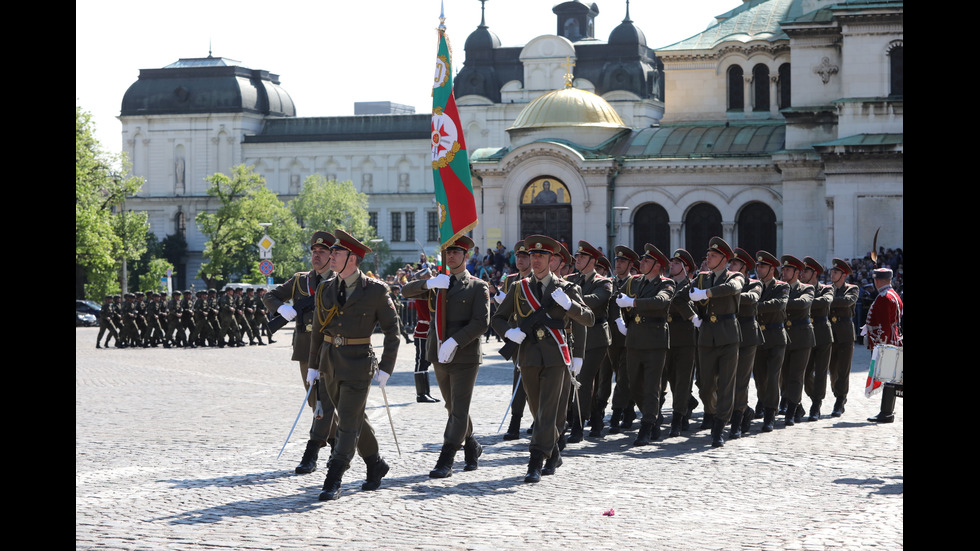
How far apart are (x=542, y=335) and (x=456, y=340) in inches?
28.0

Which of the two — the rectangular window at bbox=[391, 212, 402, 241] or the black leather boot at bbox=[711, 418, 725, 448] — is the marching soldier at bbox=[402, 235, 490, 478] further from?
the rectangular window at bbox=[391, 212, 402, 241]

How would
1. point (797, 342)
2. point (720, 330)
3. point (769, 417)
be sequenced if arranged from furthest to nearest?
1. point (797, 342)
2. point (769, 417)
3. point (720, 330)

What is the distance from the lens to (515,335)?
34.7 ft

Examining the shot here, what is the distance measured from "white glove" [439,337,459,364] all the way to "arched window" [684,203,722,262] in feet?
119

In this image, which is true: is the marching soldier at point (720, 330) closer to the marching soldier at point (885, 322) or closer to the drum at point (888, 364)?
the drum at point (888, 364)

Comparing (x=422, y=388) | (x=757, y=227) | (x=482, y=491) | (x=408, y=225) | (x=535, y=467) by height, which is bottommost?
(x=482, y=491)

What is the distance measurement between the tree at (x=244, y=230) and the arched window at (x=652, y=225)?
112ft

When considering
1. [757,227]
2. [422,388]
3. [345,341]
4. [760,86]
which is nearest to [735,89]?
[760,86]

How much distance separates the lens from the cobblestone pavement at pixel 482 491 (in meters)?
8.34

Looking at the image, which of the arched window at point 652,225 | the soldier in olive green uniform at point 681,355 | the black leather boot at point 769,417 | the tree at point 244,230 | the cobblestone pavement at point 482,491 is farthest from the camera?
the tree at point 244,230

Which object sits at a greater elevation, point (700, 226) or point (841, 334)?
point (700, 226)

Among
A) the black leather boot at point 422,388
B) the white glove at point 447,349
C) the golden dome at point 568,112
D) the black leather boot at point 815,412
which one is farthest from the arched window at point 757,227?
the white glove at point 447,349

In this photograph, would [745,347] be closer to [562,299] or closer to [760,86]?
[562,299]
